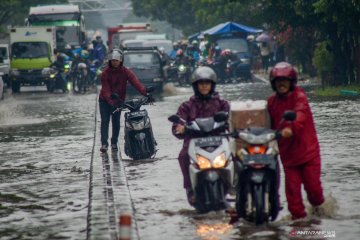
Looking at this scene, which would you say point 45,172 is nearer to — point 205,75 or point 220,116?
point 205,75

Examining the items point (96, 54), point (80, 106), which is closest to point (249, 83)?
point (96, 54)

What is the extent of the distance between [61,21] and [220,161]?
44.6 meters

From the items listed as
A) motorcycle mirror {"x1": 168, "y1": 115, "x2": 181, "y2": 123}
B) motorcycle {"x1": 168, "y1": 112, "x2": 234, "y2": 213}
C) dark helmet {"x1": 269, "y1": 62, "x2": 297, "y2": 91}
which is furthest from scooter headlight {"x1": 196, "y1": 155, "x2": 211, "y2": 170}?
dark helmet {"x1": 269, "y1": 62, "x2": 297, "y2": 91}

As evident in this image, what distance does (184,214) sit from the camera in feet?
38.2

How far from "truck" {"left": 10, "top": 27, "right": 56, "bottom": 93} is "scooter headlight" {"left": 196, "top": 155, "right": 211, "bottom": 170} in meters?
31.7

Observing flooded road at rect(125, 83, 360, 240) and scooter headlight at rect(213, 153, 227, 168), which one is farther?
scooter headlight at rect(213, 153, 227, 168)

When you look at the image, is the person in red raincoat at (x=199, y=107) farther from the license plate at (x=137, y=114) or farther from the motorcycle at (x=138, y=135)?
the license plate at (x=137, y=114)

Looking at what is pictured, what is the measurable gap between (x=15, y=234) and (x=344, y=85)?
81.7 feet

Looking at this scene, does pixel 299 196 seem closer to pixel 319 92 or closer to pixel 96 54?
pixel 319 92

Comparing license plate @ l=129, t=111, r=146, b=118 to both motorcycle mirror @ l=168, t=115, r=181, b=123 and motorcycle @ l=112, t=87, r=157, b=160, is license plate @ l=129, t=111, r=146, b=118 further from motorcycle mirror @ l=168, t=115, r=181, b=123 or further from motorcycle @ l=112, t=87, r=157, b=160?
motorcycle mirror @ l=168, t=115, r=181, b=123

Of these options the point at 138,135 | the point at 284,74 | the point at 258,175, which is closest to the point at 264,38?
the point at 138,135

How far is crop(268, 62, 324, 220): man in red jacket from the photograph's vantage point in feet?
35.1

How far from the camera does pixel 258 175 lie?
10.5 metres

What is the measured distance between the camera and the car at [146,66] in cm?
3744
